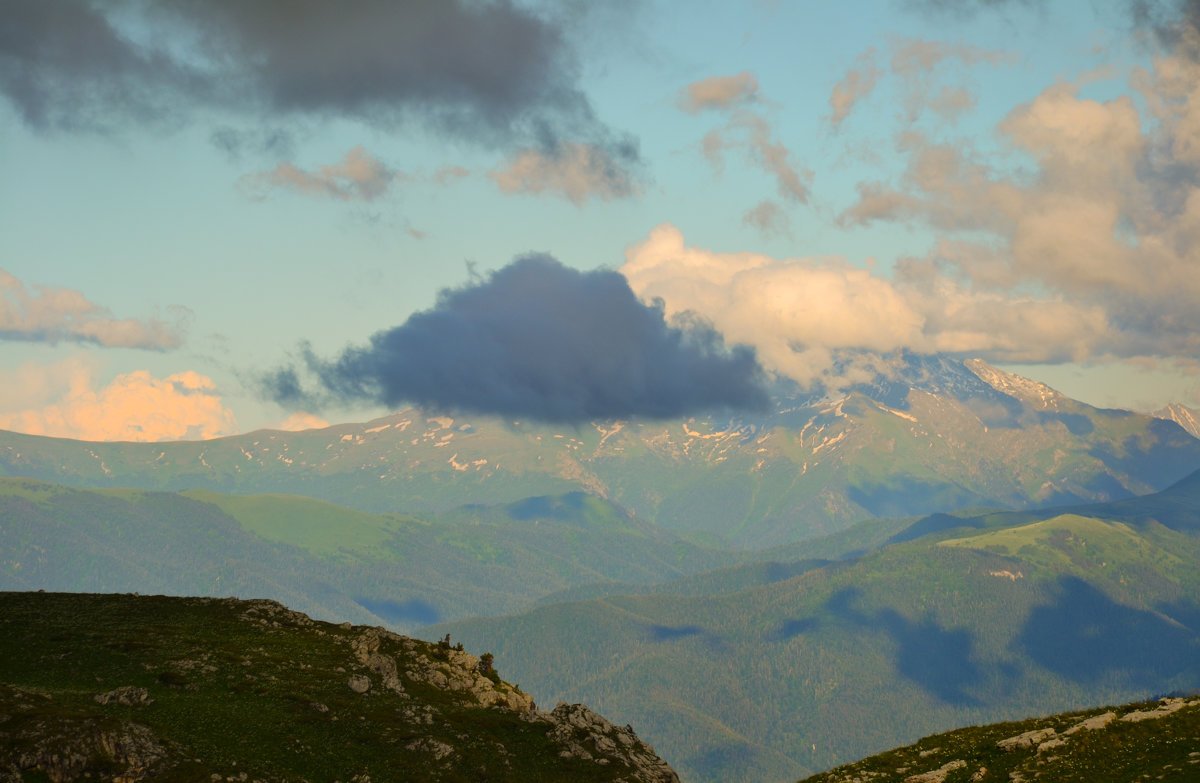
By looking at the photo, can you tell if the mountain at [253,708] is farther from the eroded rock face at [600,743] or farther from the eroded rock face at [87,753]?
the eroded rock face at [600,743]

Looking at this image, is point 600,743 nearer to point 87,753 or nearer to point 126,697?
point 126,697

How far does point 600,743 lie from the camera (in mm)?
103875

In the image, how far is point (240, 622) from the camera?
125 m

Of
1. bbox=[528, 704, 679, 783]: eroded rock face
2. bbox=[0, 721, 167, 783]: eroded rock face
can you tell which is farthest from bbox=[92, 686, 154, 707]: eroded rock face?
bbox=[528, 704, 679, 783]: eroded rock face

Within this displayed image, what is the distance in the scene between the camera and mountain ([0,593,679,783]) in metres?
77.8

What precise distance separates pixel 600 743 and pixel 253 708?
109 feet

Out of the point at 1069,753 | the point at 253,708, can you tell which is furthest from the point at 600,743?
the point at 1069,753

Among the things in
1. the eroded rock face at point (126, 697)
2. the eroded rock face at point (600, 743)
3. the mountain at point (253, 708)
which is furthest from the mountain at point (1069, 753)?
the eroded rock face at point (126, 697)

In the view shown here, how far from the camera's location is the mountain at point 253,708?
77.8 m

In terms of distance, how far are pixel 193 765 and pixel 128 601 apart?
57.6 meters

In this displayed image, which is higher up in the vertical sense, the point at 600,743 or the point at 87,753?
the point at 87,753

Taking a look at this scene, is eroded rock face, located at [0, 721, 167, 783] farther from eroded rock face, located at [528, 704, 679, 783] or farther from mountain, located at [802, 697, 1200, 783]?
mountain, located at [802, 697, 1200, 783]

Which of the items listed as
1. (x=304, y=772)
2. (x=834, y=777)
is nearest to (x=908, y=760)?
(x=834, y=777)

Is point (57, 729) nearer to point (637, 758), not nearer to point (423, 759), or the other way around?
point (423, 759)
